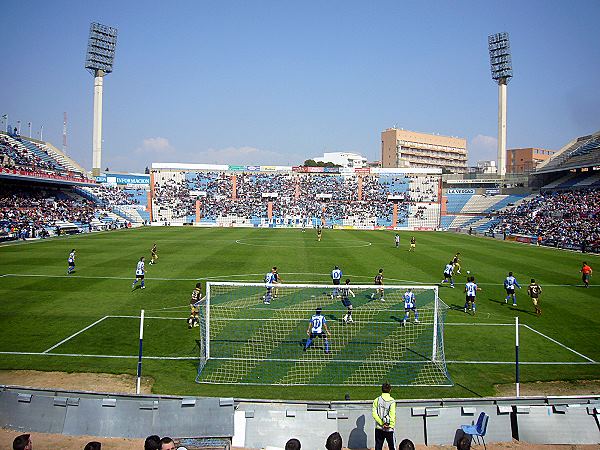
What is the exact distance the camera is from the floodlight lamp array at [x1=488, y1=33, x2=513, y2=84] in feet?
231

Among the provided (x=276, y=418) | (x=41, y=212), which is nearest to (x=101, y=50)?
(x=41, y=212)

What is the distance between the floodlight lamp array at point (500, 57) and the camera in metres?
70.4


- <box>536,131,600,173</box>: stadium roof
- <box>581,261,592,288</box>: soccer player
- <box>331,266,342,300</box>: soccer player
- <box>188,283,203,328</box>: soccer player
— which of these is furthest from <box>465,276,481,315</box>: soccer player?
<box>536,131,600,173</box>: stadium roof

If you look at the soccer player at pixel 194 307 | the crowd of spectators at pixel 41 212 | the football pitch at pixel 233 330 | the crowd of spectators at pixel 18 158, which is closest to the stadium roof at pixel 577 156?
the football pitch at pixel 233 330

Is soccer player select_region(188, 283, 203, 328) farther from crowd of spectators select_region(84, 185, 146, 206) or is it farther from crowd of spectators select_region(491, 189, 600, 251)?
crowd of spectators select_region(84, 185, 146, 206)

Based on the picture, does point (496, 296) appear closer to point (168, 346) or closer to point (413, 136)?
point (168, 346)

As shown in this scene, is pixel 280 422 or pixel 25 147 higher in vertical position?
pixel 25 147

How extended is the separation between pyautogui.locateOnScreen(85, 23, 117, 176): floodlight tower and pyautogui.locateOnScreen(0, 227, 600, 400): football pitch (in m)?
37.9

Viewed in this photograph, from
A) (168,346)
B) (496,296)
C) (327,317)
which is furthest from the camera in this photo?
(496,296)

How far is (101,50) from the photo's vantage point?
71438 millimetres

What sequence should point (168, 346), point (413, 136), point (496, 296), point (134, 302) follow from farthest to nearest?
point (413, 136) → point (496, 296) → point (134, 302) → point (168, 346)

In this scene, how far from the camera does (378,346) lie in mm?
14984

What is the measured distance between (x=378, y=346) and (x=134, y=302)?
36.4 feet

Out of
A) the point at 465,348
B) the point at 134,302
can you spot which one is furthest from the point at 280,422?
the point at 134,302
